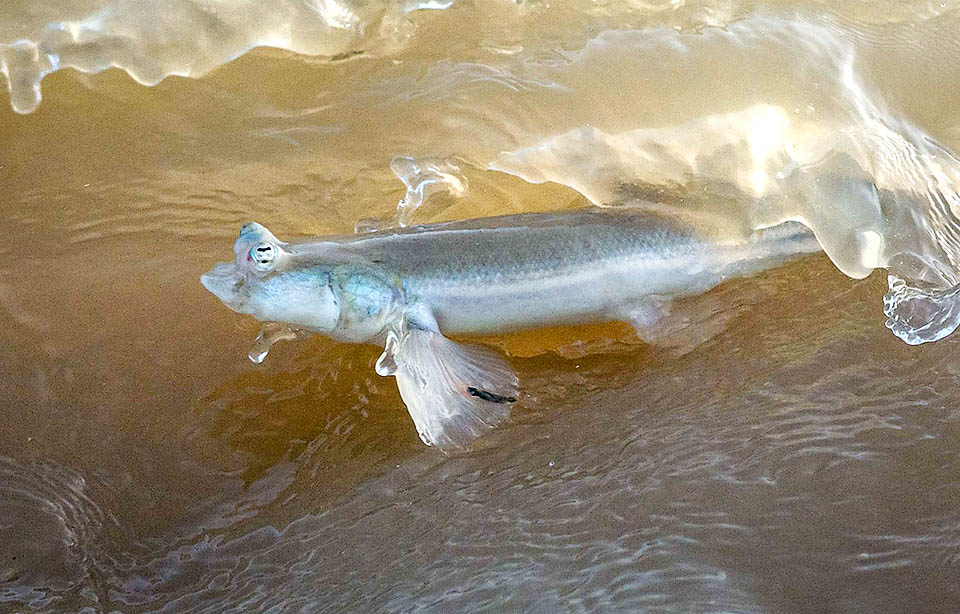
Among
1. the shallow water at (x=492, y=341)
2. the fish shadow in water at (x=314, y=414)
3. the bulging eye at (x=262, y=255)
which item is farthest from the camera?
the fish shadow in water at (x=314, y=414)

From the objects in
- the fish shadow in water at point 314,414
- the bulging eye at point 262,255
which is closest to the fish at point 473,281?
the bulging eye at point 262,255

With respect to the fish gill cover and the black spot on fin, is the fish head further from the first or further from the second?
the fish gill cover

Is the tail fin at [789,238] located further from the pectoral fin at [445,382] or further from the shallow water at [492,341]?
the pectoral fin at [445,382]

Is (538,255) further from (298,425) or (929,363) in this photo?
(929,363)

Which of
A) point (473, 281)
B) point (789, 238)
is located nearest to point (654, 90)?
point (789, 238)

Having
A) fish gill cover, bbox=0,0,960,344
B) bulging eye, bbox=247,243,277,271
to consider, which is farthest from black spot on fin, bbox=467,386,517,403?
fish gill cover, bbox=0,0,960,344

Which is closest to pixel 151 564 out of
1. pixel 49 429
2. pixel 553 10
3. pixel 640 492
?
pixel 49 429

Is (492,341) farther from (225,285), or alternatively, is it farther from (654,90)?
(654,90)
